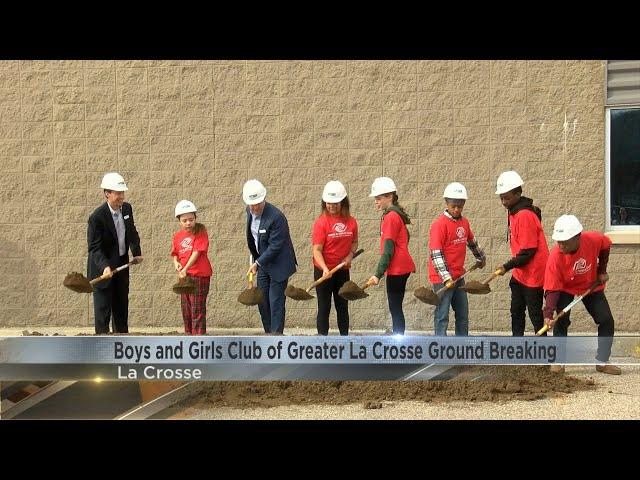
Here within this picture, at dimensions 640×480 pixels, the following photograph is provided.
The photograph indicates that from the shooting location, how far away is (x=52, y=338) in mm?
6699

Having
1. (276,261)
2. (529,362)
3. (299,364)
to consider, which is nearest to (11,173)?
(276,261)

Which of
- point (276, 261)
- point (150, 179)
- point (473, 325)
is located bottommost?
point (473, 325)

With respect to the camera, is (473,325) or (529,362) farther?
(473,325)

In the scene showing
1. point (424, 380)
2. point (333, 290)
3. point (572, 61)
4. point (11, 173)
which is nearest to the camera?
point (424, 380)

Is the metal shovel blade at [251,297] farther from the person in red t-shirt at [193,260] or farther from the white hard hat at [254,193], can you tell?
the white hard hat at [254,193]

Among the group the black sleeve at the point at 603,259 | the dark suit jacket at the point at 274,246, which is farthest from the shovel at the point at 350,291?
the black sleeve at the point at 603,259

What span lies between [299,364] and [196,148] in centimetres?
519

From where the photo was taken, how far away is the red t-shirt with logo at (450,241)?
28.7ft

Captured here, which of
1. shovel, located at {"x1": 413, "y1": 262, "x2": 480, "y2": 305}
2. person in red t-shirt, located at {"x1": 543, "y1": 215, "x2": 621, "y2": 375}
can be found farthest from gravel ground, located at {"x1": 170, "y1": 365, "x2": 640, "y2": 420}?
shovel, located at {"x1": 413, "y1": 262, "x2": 480, "y2": 305}

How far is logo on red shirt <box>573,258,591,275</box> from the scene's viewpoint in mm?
8359

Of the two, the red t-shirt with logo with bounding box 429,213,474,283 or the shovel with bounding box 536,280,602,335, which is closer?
the shovel with bounding box 536,280,602,335

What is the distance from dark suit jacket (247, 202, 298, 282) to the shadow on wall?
12.3 ft

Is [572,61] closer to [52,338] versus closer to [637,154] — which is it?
[637,154]

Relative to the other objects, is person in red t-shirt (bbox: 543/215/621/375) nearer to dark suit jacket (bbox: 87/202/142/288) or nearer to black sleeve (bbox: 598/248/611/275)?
black sleeve (bbox: 598/248/611/275)
